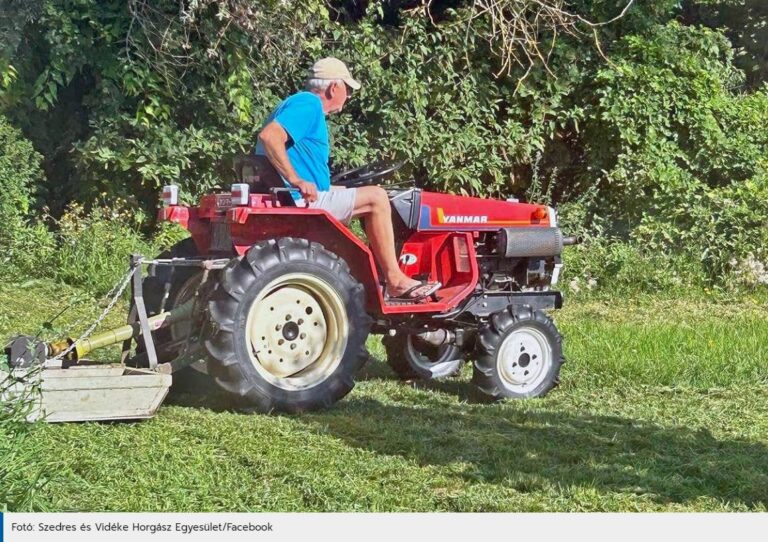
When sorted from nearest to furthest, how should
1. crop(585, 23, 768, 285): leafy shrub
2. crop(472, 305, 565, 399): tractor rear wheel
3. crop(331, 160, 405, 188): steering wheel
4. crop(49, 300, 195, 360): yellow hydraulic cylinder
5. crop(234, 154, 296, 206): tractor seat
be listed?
crop(49, 300, 195, 360): yellow hydraulic cylinder
crop(234, 154, 296, 206): tractor seat
crop(472, 305, 565, 399): tractor rear wheel
crop(331, 160, 405, 188): steering wheel
crop(585, 23, 768, 285): leafy shrub

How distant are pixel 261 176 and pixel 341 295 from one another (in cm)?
74

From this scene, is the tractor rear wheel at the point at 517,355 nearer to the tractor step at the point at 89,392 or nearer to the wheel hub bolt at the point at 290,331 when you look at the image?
the wheel hub bolt at the point at 290,331

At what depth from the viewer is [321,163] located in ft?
19.0

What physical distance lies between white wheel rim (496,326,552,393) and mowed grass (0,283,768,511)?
16 centimetres

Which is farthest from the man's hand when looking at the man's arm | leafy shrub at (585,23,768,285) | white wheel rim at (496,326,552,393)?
leafy shrub at (585,23,768,285)

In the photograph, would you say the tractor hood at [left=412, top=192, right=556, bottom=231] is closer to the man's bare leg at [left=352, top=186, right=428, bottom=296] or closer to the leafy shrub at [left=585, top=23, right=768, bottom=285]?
the man's bare leg at [left=352, top=186, right=428, bottom=296]

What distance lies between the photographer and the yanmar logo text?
6371mm

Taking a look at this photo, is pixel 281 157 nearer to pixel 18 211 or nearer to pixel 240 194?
pixel 240 194

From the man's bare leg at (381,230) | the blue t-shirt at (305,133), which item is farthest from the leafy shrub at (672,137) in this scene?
the blue t-shirt at (305,133)

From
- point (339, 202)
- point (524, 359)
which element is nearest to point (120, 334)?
point (339, 202)

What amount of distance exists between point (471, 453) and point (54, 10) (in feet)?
22.1

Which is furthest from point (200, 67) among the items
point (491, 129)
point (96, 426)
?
point (96, 426)

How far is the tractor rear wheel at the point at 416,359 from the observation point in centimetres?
684

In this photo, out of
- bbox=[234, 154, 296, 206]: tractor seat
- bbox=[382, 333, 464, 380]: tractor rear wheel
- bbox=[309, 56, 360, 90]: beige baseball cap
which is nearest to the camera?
bbox=[234, 154, 296, 206]: tractor seat
